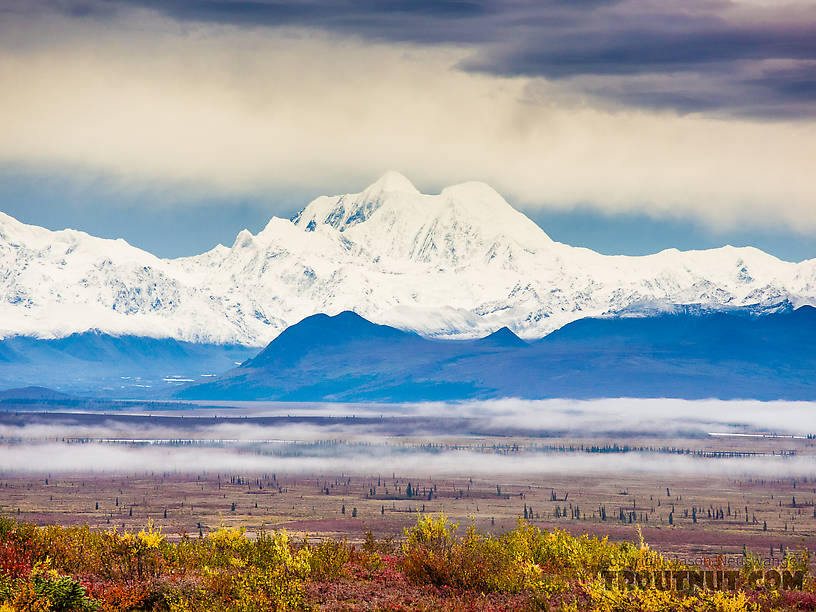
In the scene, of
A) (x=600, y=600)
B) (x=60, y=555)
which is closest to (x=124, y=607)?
(x=60, y=555)

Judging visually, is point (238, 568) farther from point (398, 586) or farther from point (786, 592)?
point (786, 592)

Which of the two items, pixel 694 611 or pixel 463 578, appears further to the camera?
pixel 463 578

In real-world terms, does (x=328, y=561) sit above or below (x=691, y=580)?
above

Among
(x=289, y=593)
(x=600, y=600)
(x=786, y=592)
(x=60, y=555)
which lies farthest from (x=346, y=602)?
(x=786, y=592)

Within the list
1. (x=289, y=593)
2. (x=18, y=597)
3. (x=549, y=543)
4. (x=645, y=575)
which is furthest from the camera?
(x=549, y=543)

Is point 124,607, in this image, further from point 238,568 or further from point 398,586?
point 398,586

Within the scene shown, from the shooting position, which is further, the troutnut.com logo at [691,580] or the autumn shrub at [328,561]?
the autumn shrub at [328,561]

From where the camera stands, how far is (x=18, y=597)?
50.6m

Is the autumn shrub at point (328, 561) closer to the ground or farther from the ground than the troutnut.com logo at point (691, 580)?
farther from the ground

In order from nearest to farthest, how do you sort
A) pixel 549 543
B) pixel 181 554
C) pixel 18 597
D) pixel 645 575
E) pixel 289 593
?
pixel 18 597 < pixel 289 593 < pixel 645 575 < pixel 181 554 < pixel 549 543

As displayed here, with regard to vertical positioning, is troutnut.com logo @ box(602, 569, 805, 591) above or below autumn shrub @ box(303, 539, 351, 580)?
below

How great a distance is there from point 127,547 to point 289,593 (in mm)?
10189

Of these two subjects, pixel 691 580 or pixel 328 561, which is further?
pixel 328 561

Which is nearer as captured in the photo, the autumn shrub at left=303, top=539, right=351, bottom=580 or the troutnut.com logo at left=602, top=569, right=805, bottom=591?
the troutnut.com logo at left=602, top=569, right=805, bottom=591
